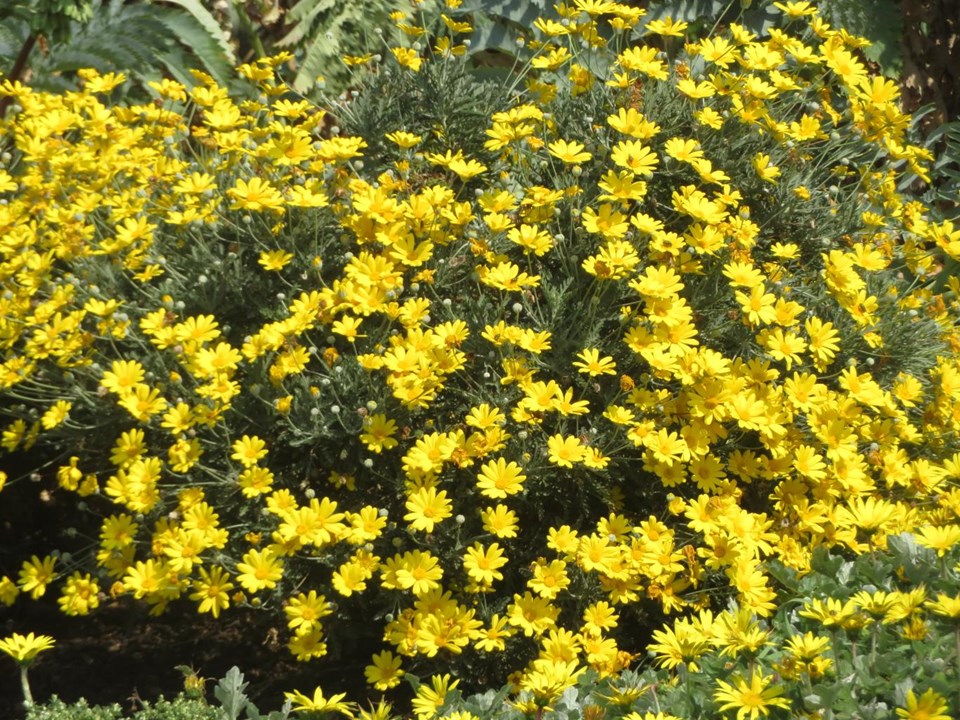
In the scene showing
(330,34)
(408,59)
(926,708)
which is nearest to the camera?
(926,708)

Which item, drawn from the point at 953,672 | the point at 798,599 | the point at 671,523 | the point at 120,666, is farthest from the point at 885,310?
the point at 120,666

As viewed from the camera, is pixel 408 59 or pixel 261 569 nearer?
pixel 261 569

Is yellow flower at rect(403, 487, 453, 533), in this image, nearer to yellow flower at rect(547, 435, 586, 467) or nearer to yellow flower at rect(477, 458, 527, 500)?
yellow flower at rect(477, 458, 527, 500)

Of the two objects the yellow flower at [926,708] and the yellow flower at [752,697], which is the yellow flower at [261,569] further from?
the yellow flower at [926,708]

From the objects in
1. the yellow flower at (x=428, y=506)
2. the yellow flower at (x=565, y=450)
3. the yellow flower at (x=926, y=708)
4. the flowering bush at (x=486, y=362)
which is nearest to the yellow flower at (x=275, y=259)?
the flowering bush at (x=486, y=362)

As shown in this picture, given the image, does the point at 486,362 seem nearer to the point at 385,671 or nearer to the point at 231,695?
the point at 385,671

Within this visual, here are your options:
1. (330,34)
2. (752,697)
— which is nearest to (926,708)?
(752,697)

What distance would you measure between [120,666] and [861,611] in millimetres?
2058

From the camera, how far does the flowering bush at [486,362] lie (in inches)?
106

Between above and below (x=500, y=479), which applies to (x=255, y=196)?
above

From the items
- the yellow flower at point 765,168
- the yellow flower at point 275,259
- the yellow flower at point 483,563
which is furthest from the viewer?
the yellow flower at point 765,168

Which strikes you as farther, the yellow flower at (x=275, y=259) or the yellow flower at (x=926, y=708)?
the yellow flower at (x=275, y=259)

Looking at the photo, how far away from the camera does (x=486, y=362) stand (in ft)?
9.64

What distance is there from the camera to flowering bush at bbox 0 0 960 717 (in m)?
2.69
